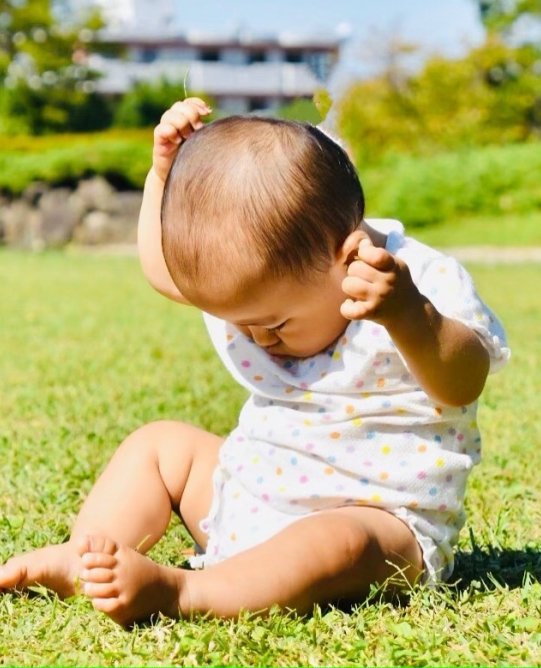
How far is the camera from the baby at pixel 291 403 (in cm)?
165

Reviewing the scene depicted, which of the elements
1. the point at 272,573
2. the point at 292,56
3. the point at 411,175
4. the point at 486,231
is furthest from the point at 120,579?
the point at 292,56

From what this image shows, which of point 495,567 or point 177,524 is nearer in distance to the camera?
point 495,567

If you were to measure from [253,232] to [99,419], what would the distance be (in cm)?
182

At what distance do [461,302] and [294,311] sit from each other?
0.97ft

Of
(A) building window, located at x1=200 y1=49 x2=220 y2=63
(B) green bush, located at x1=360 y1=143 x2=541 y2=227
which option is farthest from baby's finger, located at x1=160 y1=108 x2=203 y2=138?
(A) building window, located at x1=200 y1=49 x2=220 y2=63

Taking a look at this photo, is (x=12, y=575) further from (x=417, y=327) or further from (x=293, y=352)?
(x=417, y=327)

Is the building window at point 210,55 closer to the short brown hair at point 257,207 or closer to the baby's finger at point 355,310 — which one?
the short brown hair at point 257,207

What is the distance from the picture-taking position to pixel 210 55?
43156 millimetres

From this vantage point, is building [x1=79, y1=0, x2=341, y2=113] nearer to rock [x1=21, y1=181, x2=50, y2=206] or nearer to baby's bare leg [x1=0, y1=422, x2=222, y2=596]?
rock [x1=21, y1=181, x2=50, y2=206]

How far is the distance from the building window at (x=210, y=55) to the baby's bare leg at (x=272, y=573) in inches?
1694

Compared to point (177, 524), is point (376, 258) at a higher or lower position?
higher

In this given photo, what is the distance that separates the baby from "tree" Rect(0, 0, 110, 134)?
79.5 ft

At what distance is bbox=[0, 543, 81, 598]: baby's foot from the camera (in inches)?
71.4

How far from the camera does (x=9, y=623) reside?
1719mm
